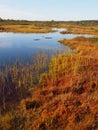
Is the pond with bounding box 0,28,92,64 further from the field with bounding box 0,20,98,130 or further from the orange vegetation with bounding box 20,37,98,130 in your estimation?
the orange vegetation with bounding box 20,37,98,130

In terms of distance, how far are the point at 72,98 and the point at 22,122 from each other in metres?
3.22

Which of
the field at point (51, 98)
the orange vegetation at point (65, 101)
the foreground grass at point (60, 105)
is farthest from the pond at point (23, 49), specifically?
the foreground grass at point (60, 105)

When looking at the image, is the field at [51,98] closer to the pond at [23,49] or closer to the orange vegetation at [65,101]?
the orange vegetation at [65,101]

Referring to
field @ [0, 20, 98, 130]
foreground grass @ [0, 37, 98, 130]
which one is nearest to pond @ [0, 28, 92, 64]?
field @ [0, 20, 98, 130]

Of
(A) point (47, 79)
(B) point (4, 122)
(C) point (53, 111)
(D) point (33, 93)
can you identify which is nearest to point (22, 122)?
(B) point (4, 122)

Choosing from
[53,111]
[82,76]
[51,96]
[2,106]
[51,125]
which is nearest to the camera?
[51,125]

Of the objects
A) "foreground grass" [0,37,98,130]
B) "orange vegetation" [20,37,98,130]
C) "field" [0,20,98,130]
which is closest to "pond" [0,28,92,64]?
"field" [0,20,98,130]

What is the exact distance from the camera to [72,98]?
12367 mm

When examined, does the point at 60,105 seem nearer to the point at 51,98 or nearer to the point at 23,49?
the point at 51,98

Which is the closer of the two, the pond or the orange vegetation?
the orange vegetation

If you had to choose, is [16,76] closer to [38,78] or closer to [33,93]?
[38,78]

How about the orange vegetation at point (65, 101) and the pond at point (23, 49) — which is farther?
the pond at point (23, 49)

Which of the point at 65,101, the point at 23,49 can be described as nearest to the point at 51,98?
the point at 65,101

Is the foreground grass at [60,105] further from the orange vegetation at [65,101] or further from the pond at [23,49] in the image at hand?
the pond at [23,49]
